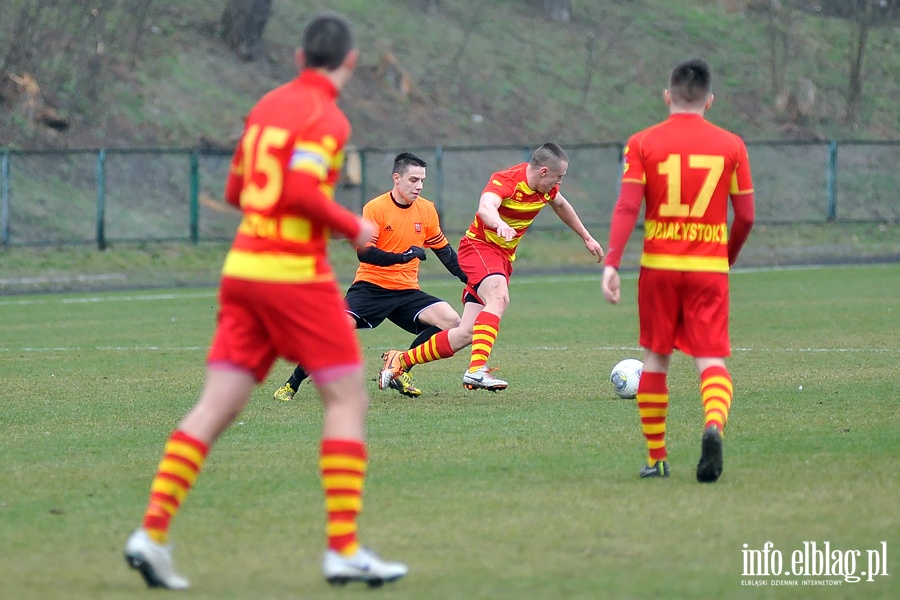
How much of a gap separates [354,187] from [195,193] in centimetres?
412

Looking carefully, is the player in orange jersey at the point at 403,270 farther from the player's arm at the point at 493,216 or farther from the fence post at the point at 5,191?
the fence post at the point at 5,191

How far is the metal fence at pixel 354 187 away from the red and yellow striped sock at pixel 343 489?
21.6 metres

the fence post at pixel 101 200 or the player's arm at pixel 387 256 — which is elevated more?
the fence post at pixel 101 200

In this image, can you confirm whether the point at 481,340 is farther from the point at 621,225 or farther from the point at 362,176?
the point at 362,176

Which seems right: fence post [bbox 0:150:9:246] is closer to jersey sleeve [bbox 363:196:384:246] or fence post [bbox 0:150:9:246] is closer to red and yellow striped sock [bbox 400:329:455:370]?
jersey sleeve [bbox 363:196:384:246]

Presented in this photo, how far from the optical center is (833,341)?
13094 mm

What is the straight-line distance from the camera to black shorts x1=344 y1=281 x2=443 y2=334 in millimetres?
10422

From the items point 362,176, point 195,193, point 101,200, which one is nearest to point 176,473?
point 101,200

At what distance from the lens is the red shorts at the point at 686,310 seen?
6.38 meters

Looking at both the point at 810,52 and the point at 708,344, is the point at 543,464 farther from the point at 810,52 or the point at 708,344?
the point at 810,52

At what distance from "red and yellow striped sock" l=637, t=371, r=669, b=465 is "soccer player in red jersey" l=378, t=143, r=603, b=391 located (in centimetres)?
316

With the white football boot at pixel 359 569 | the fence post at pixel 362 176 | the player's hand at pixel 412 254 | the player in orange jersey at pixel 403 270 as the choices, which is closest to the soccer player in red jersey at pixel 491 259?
the player in orange jersey at pixel 403 270

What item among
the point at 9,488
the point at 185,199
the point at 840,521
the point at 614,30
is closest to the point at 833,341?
the point at 840,521

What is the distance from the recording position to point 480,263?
10.4 metres
